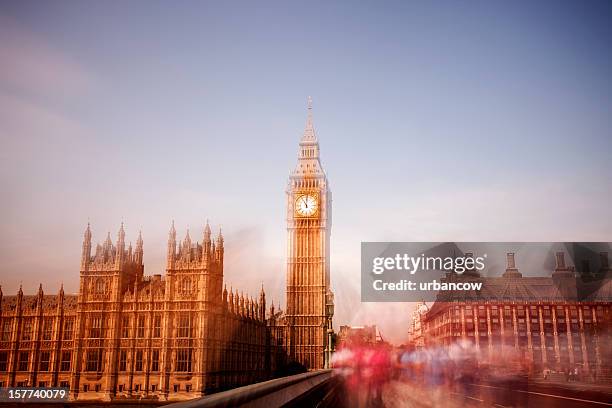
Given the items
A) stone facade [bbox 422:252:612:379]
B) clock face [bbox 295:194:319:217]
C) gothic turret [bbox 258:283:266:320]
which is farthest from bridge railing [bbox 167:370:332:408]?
stone facade [bbox 422:252:612:379]

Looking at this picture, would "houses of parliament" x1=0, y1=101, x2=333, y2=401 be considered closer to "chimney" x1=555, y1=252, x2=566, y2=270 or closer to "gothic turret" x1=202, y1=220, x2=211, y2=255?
"gothic turret" x1=202, y1=220, x2=211, y2=255

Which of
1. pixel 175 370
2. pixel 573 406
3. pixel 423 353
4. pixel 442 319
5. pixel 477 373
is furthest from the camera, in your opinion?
pixel 442 319

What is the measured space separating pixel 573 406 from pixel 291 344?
290 feet

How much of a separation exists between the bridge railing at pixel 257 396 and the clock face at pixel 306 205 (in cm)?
8479

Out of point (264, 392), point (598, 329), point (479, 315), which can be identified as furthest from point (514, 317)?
point (264, 392)

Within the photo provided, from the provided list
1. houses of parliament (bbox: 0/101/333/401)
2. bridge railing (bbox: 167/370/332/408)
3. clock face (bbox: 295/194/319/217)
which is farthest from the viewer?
clock face (bbox: 295/194/319/217)

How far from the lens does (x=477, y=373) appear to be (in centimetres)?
6344

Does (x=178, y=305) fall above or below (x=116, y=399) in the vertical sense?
above

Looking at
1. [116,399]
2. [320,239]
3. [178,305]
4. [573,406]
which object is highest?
[320,239]

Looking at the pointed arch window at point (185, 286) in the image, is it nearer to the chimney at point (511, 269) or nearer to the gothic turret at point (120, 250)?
the gothic turret at point (120, 250)

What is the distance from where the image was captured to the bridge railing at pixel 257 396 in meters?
13.4

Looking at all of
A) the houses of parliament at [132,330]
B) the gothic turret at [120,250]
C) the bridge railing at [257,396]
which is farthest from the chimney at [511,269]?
the bridge railing at [257,396]

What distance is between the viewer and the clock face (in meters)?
119

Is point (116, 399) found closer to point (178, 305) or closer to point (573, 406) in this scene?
point (178, 305)
